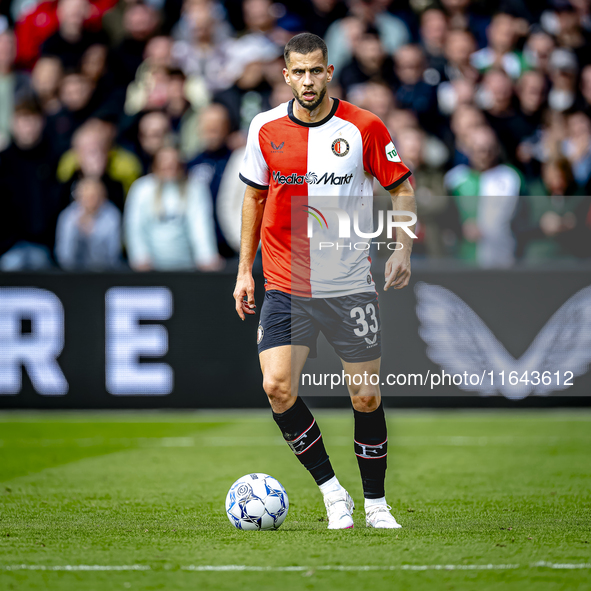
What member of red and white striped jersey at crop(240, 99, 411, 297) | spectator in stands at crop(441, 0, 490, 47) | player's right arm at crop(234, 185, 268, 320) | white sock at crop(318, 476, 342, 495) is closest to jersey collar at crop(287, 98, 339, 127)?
red and white striped jersey at crop(240, 99, 411, 297)

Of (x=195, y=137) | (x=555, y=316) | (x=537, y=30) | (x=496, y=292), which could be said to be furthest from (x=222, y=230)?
(x=537, y=30)

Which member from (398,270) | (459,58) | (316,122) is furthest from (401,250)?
(459,58)

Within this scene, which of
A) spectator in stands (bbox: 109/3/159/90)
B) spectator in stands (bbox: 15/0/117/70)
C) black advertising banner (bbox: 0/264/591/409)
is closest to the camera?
black advertising banner (bbox: 0/264/591/409)

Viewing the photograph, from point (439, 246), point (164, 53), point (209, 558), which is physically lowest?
point (209, 558)

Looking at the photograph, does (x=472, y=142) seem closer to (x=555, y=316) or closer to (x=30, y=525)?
(x=555, y=316)

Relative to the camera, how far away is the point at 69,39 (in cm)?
1161

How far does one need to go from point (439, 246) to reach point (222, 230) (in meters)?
2.17

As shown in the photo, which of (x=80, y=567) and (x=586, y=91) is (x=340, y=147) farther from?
(x=586, y=91)

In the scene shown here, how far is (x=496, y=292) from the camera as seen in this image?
956 centimetres

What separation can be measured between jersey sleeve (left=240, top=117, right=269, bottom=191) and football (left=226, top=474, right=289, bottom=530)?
1502 millimetres

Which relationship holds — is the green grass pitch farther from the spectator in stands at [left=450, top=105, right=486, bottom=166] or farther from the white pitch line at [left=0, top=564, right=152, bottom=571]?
the spectator in stands at [left=450, top=105, right=486, bottom=166]

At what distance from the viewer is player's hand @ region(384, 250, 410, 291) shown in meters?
4.75

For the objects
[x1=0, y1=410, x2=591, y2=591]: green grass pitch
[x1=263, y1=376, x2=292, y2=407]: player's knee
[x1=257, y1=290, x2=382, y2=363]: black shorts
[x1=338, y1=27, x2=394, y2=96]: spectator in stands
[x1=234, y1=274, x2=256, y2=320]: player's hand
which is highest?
[x1=338, y1=27, x2=394, y2=96]: spectator in stands

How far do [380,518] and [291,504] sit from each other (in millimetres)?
963
